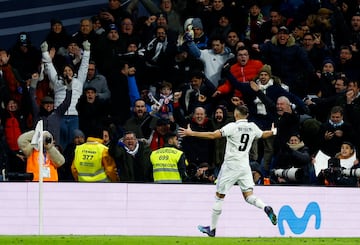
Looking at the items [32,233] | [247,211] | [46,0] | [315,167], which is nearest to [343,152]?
[315,167]

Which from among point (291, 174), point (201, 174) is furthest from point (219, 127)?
point (291, 174)

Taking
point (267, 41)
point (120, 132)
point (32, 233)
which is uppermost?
point (267, 41)

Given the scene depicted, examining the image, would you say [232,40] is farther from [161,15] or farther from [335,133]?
[335,133]

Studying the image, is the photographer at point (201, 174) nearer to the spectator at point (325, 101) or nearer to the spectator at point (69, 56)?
the spectator at point (325, 101)

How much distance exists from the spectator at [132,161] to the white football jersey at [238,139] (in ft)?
9.71

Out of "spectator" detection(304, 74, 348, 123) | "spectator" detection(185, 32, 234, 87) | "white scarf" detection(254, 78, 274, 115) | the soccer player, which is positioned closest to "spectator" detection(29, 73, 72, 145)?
"spectator" detection(185, 32, 234, 87)

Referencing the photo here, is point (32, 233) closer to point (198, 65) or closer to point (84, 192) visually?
point (84, 192)

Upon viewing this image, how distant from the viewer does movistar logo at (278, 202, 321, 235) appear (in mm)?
24438

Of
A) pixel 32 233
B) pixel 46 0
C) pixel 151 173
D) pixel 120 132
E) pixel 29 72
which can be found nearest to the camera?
pixel 32 233

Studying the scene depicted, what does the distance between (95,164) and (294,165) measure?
3.71m

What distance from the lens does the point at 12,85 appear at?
29.0m

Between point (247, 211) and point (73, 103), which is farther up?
point (73, 103)

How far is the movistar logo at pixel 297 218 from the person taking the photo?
24.4 metres

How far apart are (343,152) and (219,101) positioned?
3285 millimetres
